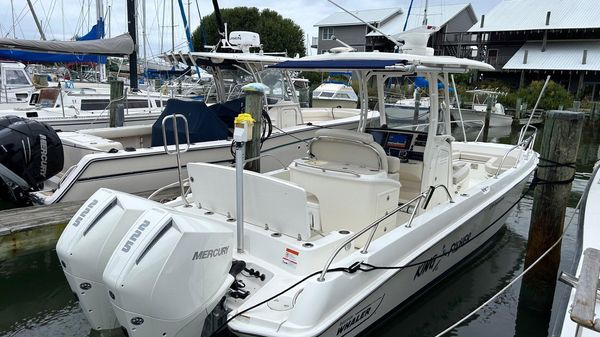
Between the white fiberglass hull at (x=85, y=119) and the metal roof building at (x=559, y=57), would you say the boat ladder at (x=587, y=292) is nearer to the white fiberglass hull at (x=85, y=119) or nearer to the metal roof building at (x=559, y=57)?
the white fiberglass hull at (x=85, y=119)

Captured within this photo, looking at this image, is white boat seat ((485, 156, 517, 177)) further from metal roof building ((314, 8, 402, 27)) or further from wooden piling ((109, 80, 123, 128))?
metal roof building ((314, 8, 402, 27))

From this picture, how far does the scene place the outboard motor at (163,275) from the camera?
2.69 m

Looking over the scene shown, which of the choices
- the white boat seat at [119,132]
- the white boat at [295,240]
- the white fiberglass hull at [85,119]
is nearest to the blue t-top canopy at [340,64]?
the white boat at [295,240]

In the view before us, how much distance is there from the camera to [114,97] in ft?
33.0

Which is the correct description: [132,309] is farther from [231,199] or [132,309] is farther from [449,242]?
[449,242]

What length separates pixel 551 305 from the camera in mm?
4648

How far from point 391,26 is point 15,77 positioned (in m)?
28.5

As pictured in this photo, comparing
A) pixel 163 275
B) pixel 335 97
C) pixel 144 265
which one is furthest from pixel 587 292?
pixel 335 97

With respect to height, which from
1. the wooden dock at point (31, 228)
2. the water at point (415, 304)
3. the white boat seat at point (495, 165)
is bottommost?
the water at point (415, 304)

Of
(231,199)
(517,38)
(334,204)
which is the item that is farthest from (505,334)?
(517,38)

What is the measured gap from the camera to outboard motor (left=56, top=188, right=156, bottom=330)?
120 inches

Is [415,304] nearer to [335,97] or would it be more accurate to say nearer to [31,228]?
[31,228]

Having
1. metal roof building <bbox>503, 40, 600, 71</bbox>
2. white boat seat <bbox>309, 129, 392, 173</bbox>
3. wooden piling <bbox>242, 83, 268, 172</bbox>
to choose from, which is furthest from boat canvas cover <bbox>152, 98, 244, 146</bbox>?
metal roof building <bbox>503, 40, 600, 71</bbox>

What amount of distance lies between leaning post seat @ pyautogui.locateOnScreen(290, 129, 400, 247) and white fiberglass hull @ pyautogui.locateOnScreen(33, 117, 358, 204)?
144 cm
